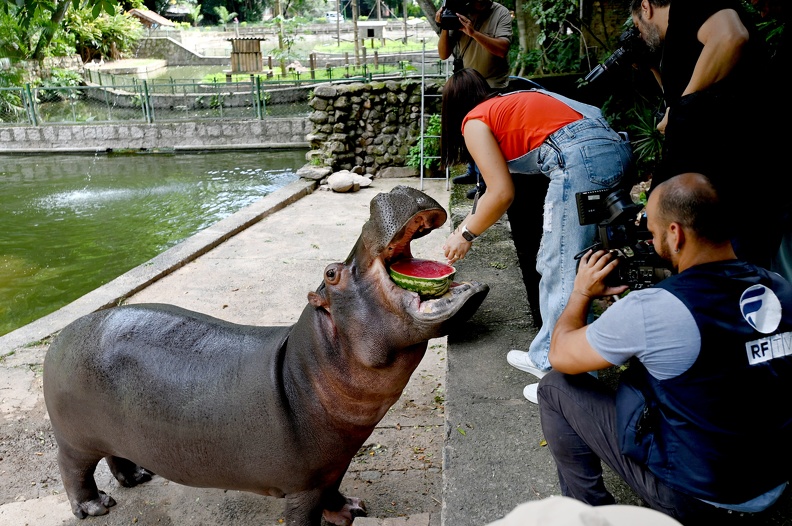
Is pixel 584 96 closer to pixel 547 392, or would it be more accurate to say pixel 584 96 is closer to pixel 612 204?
pixel 612 204

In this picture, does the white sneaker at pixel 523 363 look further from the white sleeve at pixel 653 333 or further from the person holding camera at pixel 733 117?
the white sleeve at pixel 653 333

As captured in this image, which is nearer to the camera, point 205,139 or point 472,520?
point 472,520

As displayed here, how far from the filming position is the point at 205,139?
1667cm

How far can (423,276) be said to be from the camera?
2.09m

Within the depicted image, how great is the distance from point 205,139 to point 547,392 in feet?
51.8

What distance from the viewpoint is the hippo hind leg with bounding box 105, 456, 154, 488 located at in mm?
3332

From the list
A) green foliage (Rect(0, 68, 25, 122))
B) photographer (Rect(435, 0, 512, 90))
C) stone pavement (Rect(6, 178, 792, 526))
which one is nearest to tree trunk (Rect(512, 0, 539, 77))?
photographer (Rect(435, 0, 512, 90))

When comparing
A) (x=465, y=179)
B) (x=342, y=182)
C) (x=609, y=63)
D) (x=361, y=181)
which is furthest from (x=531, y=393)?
(x=361, y=181)

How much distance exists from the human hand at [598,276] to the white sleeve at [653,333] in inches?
9.3

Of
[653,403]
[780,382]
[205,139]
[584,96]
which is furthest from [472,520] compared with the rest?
[205,139]

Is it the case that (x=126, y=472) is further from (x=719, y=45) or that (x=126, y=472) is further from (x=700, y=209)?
(x=719, y=45)

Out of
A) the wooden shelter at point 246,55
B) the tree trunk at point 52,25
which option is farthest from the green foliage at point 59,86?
the tree trunk at point 52,25

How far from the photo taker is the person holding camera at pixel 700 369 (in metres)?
1.62

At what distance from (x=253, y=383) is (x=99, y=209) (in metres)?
9.69
